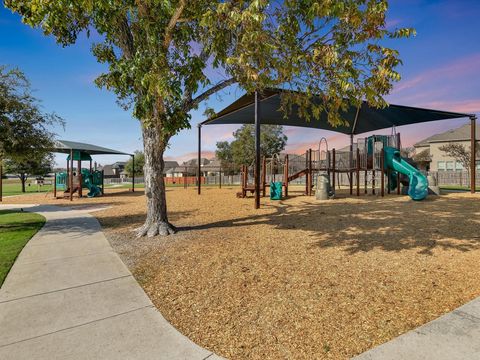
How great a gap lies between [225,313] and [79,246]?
4.47 metres

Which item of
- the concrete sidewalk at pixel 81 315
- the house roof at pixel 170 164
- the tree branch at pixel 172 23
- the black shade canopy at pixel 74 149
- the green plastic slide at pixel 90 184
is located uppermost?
the house roof at pixel 170 164

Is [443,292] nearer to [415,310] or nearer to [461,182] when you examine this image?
[415,310]

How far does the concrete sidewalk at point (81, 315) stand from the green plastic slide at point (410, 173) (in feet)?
43.4

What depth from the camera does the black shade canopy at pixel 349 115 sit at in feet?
44.7

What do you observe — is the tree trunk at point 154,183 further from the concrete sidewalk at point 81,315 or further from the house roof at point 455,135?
the house roof at point 455,135

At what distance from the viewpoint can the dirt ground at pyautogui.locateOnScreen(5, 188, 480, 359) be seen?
108 inches

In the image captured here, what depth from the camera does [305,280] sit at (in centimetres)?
402

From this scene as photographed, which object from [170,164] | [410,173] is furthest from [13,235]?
[170,164]

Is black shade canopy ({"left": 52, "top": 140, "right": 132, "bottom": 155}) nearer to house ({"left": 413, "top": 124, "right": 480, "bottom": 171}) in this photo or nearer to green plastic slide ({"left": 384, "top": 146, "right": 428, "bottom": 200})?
green plastic slide ({"left": 384, "top": 146, "right": 428, "bottom": 200})

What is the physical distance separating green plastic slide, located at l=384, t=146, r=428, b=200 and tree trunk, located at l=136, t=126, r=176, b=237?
11.6 metres

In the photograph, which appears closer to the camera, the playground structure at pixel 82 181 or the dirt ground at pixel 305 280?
the dirt ground at pixel 305 280

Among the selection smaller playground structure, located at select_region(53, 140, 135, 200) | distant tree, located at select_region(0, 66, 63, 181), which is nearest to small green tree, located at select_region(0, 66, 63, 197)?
distant tree, located at select_region(0, 66, 63, 181)

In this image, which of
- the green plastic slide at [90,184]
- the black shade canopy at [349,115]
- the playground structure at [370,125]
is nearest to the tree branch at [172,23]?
the black shade canopy at [349,115]

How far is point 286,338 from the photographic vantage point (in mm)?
2697
